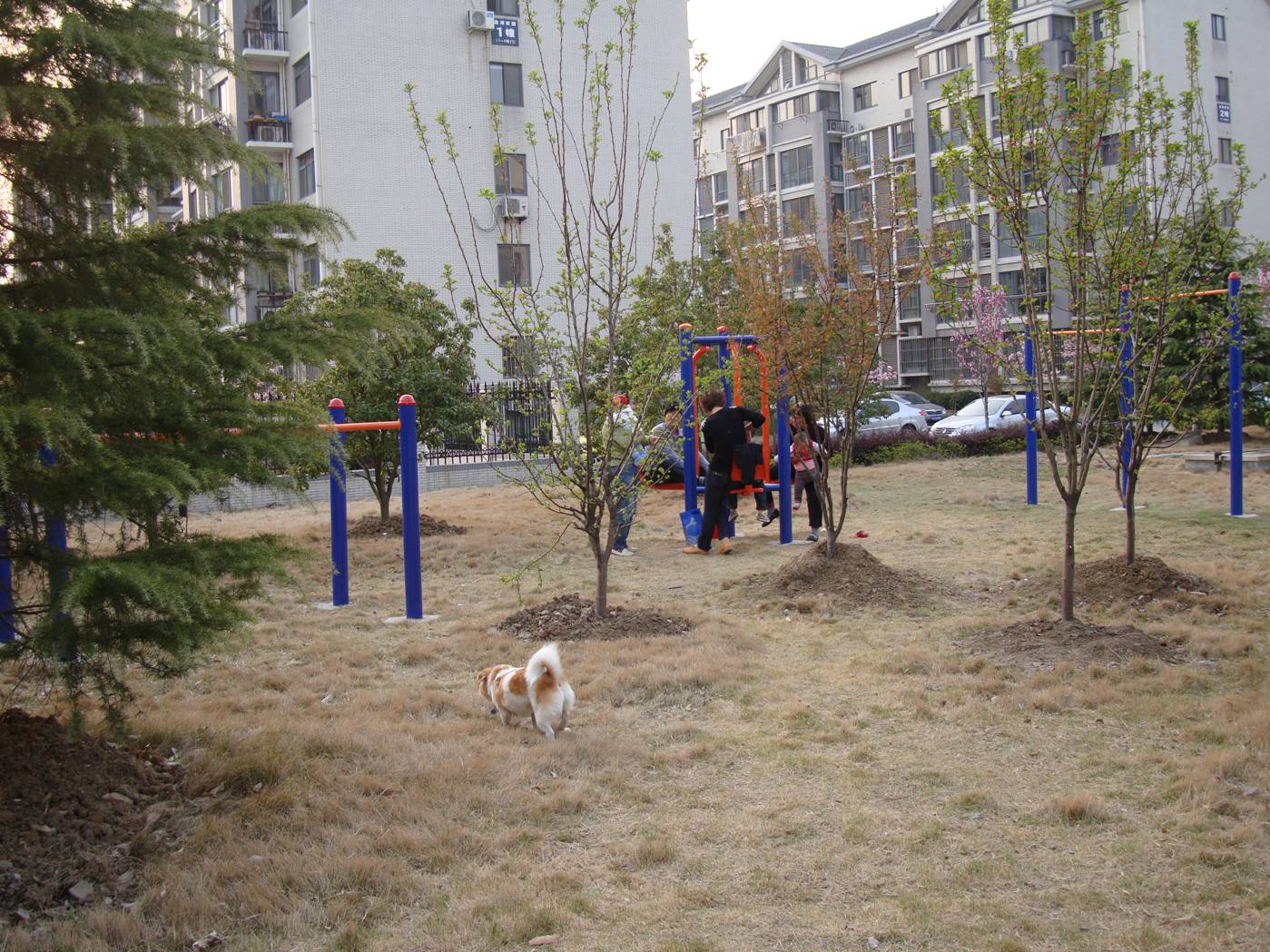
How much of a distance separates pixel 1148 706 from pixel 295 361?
4.16 m

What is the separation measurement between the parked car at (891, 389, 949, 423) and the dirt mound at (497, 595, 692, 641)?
25099 millimetres

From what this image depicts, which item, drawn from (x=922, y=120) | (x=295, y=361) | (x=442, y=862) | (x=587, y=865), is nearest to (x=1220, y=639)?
(x=587, y=865)

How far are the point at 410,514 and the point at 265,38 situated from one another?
28308 mm

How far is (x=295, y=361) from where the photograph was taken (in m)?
4.05

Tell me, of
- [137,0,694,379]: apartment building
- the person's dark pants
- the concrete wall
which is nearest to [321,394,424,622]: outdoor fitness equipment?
the person's dark pants

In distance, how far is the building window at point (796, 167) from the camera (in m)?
52.9

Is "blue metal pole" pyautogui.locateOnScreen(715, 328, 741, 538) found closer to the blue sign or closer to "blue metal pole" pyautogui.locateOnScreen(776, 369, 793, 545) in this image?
"blue metal pole" pyautogui.locateOnScreen(776, 369, 793, 545)

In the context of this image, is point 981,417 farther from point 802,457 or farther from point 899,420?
point 802,457

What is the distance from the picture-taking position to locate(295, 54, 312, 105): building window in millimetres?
31812

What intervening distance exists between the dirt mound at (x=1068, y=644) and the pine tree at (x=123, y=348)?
4215 millimetres

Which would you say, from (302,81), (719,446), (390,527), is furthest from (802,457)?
(302,81)

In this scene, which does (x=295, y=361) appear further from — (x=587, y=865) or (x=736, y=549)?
(x=736, y=549)

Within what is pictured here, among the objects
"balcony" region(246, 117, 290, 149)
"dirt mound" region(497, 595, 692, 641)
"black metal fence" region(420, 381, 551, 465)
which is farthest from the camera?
"balcony" region(246, 117, 290, 149)

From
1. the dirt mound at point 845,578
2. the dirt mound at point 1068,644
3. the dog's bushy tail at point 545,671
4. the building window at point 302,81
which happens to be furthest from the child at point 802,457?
the building window at point 302,81
